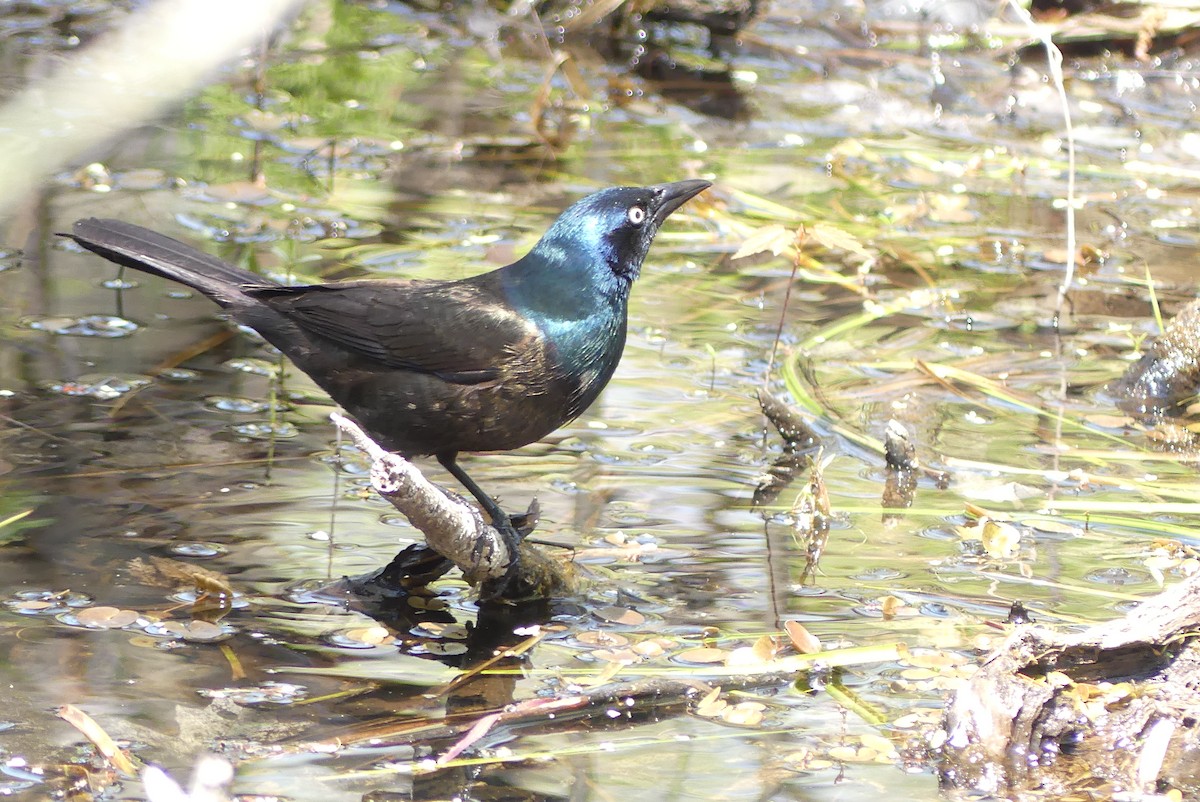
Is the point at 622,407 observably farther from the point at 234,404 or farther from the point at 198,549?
the point at 198,549

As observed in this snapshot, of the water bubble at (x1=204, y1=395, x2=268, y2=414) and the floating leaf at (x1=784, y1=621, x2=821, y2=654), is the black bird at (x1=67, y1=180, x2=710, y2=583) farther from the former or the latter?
the floating leaf at (x1=784, y1=621, x2=821, y2=654)

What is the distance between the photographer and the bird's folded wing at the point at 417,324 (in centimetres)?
360

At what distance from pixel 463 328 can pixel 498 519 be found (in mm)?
521

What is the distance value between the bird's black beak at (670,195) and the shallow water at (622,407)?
2.53ft

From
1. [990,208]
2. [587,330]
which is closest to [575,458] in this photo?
[587,330]

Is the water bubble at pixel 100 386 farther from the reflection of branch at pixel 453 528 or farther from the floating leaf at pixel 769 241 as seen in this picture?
the floating leaf at pixel 769 241

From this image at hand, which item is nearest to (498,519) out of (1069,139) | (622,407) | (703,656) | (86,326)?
(703,656)

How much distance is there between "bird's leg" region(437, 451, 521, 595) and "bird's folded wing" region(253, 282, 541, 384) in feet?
0.92

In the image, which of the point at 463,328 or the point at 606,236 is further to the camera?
the point at 606,236

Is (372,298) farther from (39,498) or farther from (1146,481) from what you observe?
(1146,481)

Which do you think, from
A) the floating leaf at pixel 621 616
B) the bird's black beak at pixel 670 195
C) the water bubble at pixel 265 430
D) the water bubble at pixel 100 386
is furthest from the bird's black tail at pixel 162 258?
the floating leaf at pixel 621 616

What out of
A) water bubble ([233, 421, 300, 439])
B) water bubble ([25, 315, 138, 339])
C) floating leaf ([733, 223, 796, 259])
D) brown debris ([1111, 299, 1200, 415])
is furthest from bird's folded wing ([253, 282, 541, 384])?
brown debris ([1111, 299, 1200, 415])

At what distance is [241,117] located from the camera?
24.4 ft

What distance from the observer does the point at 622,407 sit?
478 centimetres
